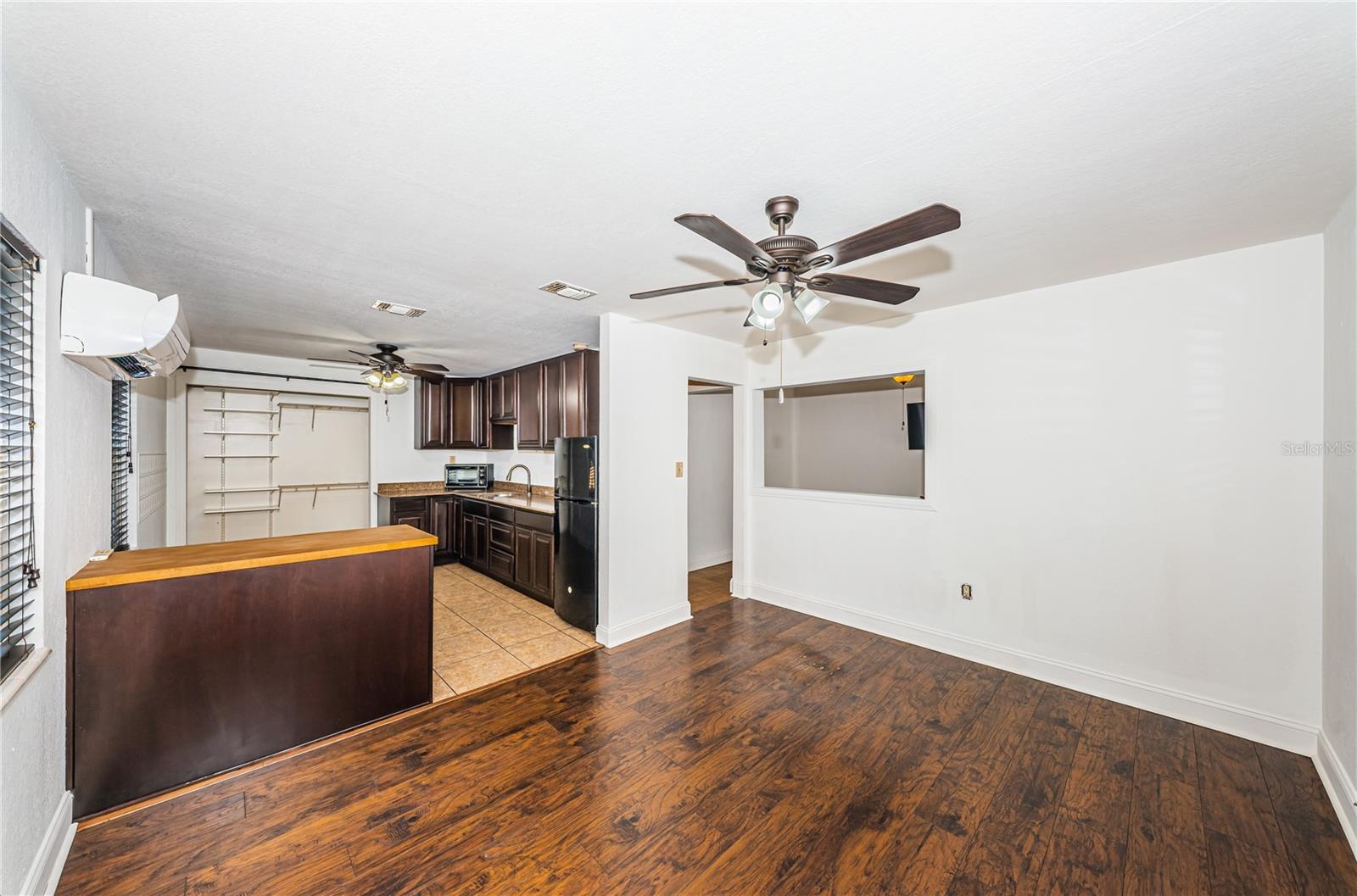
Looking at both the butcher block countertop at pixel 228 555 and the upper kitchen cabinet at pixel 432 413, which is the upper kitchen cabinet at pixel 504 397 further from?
the butcher block countertop at pixel 228 555

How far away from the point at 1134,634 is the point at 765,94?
3.46m

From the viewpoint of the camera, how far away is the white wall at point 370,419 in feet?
16.0

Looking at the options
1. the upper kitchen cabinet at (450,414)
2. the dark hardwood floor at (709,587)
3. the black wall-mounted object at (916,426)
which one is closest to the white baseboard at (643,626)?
the dark hardwood floor at (709,587)

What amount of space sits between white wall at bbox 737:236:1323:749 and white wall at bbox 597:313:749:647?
1542 mm

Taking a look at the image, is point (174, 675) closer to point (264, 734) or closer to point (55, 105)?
point (264, 734)

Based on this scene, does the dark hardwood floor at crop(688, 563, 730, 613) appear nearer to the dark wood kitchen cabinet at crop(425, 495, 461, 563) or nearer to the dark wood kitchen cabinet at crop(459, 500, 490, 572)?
the dark wood kitchen cabinet at crop(459, 500, 490, 572)

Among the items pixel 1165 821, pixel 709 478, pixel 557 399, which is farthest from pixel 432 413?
pixel 1165 821

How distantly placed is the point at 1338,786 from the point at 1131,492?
1.40m

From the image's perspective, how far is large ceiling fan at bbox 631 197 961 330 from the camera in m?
1.58

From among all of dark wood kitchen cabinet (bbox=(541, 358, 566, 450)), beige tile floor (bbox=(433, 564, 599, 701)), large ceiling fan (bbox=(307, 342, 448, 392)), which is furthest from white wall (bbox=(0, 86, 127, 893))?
dark wood kitchen cabinet (bbox=(541, 358, 566, 450))

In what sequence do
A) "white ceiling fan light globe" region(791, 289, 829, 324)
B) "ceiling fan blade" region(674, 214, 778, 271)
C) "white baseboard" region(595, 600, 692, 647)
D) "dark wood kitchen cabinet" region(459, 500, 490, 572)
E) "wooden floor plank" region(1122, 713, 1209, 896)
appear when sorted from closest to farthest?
"ceiling fan blade" region(674, 214, 778, 271)
"wooden floor plank" region(1122, 713, 1209, 896)
"white ceiling fan light globe" region(791, 289, 829, 324)
"white baseboard" region(595, 600, 692, 647)
"dark wood kitchen cabinet" region(459, 500, 490, 572)

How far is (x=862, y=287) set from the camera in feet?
7.16

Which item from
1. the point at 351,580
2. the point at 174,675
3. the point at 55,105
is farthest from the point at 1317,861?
the point at 55,105

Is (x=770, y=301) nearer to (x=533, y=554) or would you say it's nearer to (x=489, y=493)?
(x=533, y=554)
